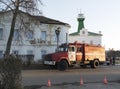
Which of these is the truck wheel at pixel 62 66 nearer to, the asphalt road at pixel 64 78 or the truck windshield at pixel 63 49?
the truck windshield at pixel 63 49

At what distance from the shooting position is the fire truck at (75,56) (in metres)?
36.2

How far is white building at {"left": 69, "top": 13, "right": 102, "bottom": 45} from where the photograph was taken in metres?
102

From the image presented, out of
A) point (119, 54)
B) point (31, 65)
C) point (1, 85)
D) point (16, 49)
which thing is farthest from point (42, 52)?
point (119, 54)

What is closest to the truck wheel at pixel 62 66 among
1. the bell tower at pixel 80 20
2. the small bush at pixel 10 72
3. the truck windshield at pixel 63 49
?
the truck windshield at pixel 63 49

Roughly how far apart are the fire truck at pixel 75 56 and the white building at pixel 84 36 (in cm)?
5861

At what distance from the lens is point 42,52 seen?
176 feet

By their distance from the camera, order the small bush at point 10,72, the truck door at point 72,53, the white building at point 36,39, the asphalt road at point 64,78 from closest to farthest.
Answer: the small bush at point 10,72, the asphalt road at point 64,78, the truck door at point 72,53, the white building at point 36,39

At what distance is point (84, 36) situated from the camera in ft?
348

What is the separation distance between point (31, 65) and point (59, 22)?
14.6 meters

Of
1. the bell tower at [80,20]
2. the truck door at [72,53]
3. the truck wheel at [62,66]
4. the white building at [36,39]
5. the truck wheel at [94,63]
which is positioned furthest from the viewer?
the bell tower at [80,20]

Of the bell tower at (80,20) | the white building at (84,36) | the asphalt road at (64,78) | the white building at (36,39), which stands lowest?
the asphalt road at (64,78)

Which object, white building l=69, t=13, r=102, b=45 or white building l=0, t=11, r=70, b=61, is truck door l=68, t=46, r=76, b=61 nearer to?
white building l=0, t=11, r=70, b=61

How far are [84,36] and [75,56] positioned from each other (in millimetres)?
68773

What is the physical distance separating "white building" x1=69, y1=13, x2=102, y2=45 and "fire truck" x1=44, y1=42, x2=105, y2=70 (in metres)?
58.6
